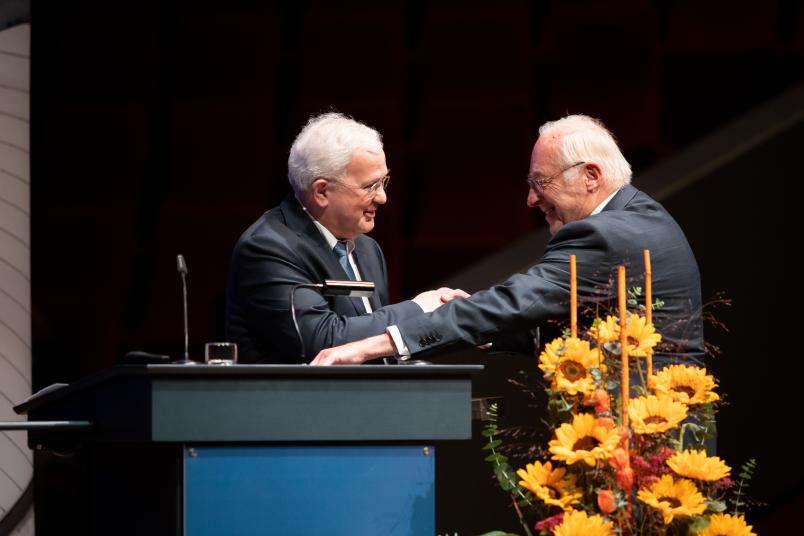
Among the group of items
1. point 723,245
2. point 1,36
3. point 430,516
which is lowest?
point 430,516

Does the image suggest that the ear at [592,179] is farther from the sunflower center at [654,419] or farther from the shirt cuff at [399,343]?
the sunflower center at [654,419]

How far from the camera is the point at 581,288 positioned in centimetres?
206

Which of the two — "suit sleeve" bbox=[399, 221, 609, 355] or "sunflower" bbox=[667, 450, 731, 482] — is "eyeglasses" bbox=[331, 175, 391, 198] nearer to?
"suit sleeve" bbox=[399, 221, 609, 355]

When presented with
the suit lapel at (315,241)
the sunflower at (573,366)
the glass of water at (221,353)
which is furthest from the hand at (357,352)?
the sunflower at (573,366)

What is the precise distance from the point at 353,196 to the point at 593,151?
0.45 metres

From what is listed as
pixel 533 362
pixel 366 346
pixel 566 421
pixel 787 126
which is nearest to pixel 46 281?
pixel 533 362

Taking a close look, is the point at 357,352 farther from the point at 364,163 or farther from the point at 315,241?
the point at 364,163

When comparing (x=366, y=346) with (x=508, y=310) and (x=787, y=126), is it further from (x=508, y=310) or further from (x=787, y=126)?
(x=787, y=126)

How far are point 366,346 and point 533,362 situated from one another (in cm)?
88

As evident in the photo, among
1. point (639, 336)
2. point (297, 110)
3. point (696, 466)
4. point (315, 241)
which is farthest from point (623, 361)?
point (297, 110)

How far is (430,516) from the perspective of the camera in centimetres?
153

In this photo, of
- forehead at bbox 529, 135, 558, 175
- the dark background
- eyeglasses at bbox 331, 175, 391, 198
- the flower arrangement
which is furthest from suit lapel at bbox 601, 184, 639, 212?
the dark background

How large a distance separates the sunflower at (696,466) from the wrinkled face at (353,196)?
3.16 ft

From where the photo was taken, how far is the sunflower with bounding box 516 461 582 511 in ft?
4.87
